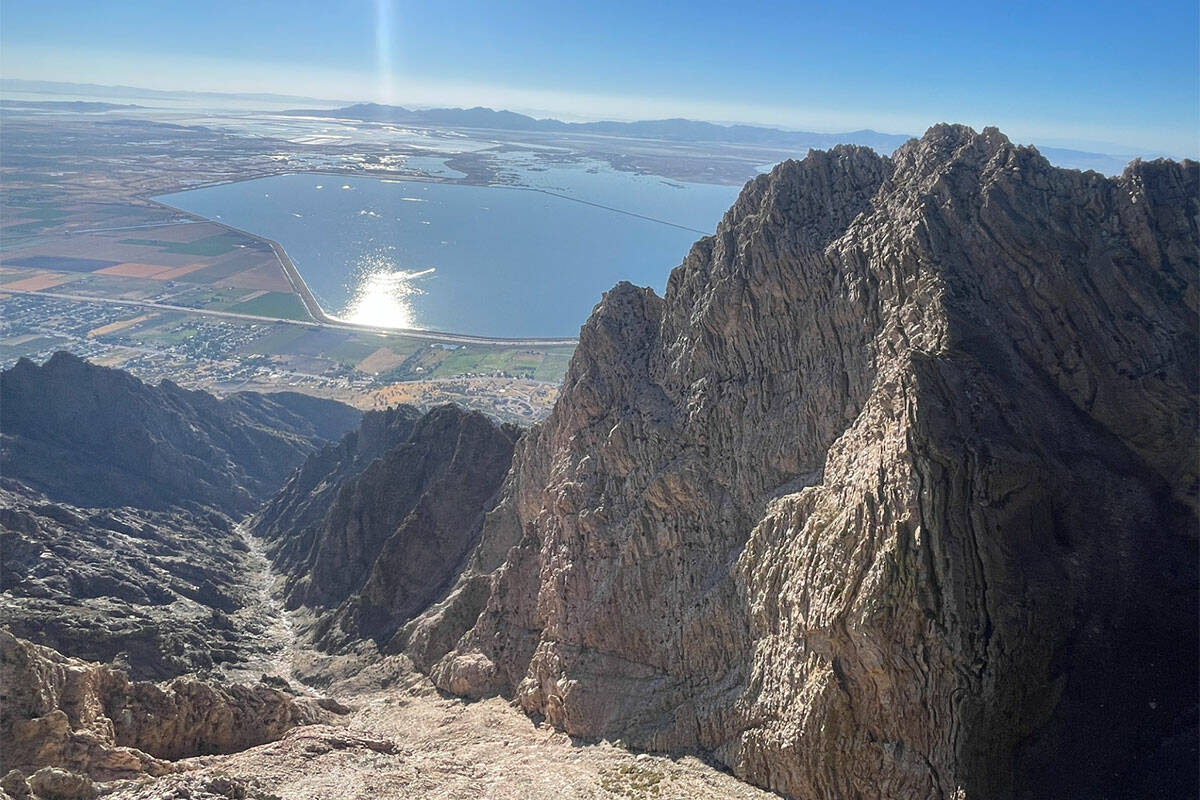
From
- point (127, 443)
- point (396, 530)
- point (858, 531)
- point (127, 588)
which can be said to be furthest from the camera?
point (127, 443)

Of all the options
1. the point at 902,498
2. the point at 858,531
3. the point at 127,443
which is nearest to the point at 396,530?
the point at 127,443

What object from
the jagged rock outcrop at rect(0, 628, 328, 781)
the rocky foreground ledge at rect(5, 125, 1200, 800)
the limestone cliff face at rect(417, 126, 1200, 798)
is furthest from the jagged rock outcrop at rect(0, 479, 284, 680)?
the limestone cliff face at rect(417, 126, 1200, 798)

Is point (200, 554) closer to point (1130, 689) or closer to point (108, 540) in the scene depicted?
point (108, 540)

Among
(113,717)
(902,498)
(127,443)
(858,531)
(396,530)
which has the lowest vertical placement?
(127,443)

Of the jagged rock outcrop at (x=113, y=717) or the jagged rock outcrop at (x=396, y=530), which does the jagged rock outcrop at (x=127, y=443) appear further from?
the jagged rock outcrop at (x=113, y=717)

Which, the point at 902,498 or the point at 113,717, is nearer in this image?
the point at 902,498

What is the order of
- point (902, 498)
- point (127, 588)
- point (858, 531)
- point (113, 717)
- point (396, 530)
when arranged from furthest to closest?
1. point (396, 530)
2. point (127, 588)
3. point (113, 717)
4. point (858, 531)
5. point (902, 498)

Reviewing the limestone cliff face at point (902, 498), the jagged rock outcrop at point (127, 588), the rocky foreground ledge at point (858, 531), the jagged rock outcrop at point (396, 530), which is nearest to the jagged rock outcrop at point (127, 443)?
the jagged rock outcrop at point (127, 588)

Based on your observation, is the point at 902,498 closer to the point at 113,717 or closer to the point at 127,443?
the point at 113,717
